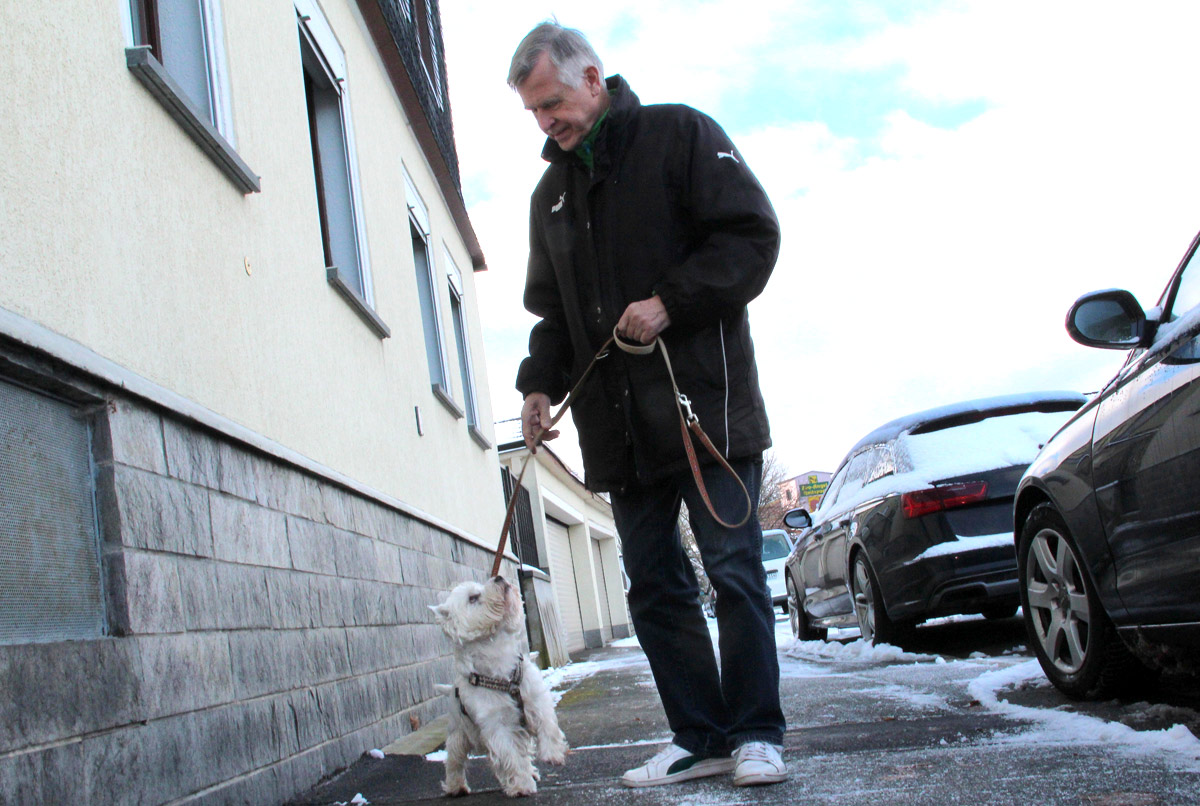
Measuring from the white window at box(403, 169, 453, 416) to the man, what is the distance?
18.8 ft

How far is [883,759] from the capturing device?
9.65ft

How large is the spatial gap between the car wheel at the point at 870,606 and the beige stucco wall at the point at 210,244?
10.0 feet

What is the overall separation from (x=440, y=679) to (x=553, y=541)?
41.9ft

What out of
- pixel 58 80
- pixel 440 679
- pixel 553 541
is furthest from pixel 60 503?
pixel 553 541

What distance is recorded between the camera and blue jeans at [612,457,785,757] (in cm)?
292

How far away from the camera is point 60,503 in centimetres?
256

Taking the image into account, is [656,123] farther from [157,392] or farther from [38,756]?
[38,756]

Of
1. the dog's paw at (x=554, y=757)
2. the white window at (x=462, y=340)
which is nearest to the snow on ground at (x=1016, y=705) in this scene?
the dog's paw at (x=554, y=757)

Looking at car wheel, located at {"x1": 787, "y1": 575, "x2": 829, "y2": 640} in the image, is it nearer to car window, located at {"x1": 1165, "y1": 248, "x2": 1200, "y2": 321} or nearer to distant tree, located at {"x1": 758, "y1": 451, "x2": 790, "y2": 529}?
car window, located at {"x1": 1165, "y1": 248, "x2": 1200, "y2": 321}

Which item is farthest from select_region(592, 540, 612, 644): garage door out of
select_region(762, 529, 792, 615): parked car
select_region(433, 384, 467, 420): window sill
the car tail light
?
the car tail light

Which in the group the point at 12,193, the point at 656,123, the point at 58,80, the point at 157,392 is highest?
the point at 58,80

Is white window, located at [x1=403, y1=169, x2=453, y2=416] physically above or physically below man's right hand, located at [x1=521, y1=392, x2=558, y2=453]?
above

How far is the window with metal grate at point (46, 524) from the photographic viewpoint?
2.37 m

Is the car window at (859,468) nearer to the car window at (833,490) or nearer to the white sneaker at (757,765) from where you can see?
the car window at (833,490)
